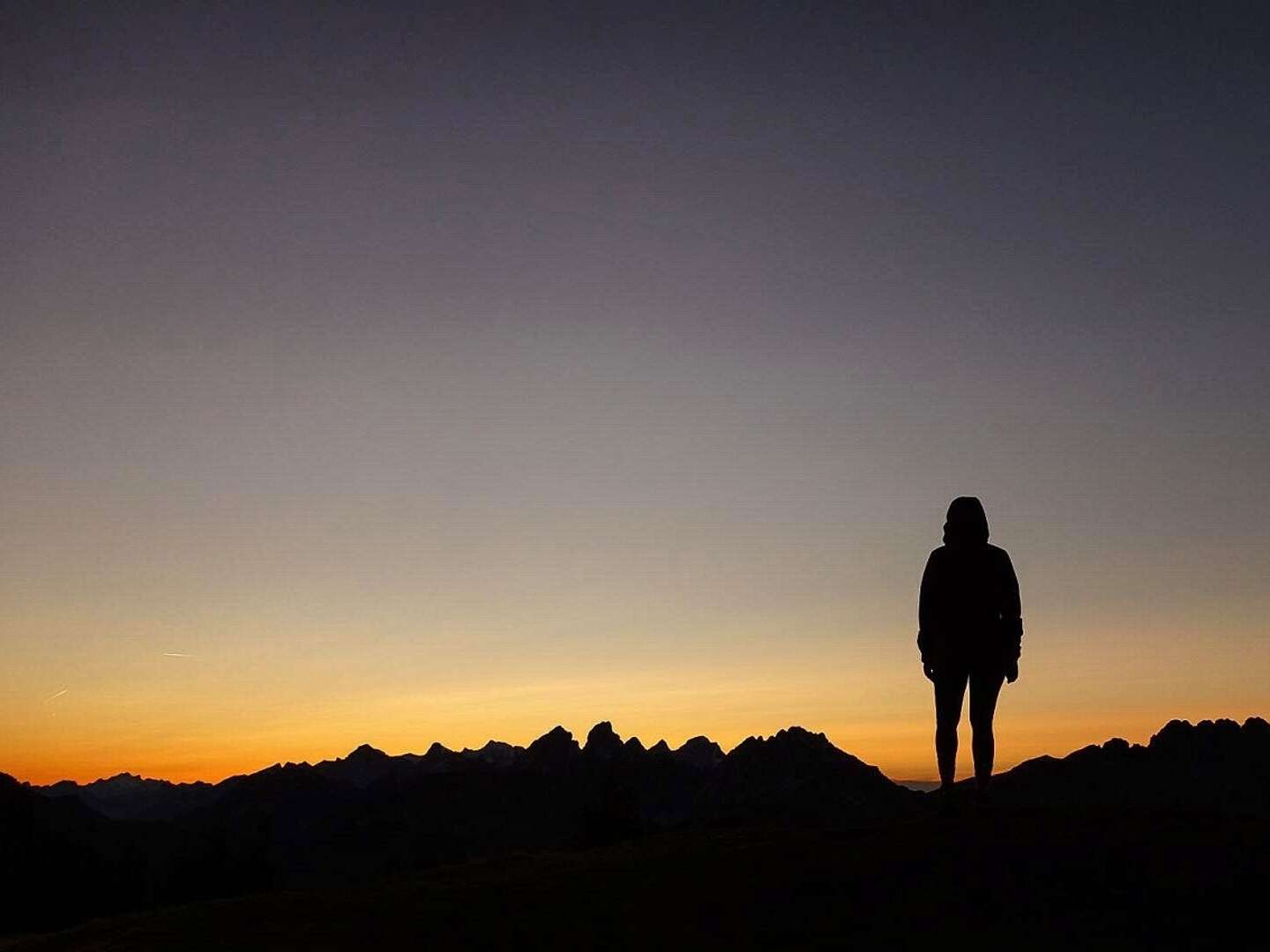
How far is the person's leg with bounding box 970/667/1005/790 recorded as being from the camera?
717 inches

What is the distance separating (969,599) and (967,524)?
3.52 feet

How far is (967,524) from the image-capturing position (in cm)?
1831

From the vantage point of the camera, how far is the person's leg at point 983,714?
18219 mm

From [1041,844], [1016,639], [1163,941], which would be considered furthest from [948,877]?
[1016,639]

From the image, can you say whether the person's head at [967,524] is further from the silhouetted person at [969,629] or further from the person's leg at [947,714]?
the person's leg at [947,714]

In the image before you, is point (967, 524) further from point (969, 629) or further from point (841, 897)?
point (841, 897)

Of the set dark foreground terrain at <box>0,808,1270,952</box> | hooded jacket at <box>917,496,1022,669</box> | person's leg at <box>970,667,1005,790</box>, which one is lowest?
dark foreground terrain at <box>0,808,1270,952</box>

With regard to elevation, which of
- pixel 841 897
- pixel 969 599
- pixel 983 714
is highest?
pixel 969 599

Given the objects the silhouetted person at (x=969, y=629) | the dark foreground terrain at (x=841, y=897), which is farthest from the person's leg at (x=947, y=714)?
the dark foreground terrain at (x=841, y=897)

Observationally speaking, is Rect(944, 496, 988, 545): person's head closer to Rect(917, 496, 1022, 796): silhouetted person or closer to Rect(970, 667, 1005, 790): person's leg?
Rect(917, 496, 1022, 796): silhouetted person

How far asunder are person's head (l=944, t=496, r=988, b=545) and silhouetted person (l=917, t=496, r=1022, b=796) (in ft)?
0.04

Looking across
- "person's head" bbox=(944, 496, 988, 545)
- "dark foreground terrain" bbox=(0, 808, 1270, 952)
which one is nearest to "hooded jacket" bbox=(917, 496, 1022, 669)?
"person's head" bbox=(944, 496, 988, 545)

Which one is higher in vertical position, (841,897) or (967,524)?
(967,524)

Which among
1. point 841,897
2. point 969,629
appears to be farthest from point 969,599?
point 841,897
